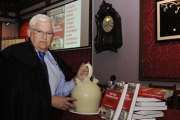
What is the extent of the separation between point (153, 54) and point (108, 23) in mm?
1384

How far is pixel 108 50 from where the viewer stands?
4891 mm

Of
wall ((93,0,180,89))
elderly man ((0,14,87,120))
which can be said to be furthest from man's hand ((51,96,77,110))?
wall ((93,0,180,89))

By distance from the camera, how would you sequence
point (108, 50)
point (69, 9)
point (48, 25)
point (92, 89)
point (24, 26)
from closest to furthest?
1. point (92, 89)
2. point (48, 25)
3. point (108, 50)
4. point (69, 9)
5. point (24, 26)

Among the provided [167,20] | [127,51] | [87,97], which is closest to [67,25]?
[127,51]

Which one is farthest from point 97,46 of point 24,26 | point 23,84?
point 24,26

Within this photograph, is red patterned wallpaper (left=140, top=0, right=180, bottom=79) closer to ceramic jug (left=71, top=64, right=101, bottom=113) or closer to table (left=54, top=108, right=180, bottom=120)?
table (left=54, top=108, right=180, bottom=120)

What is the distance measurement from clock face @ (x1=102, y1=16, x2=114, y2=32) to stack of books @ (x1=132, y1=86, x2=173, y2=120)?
3.58m

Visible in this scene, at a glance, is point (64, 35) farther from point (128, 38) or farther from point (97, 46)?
point (128, 38)

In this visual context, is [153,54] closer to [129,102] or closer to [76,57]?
[76,57]

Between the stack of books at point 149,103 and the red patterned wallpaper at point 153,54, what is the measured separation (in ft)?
8.68

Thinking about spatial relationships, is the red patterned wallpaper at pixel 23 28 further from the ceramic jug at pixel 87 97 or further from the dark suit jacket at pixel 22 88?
the ceramic jug at pixel 87 97

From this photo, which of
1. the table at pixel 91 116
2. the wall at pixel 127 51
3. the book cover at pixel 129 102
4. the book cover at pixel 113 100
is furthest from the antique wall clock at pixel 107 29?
the book cover at pixel 129 102

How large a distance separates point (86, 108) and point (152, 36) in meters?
3.04

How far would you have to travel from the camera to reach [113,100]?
4.29 ft
